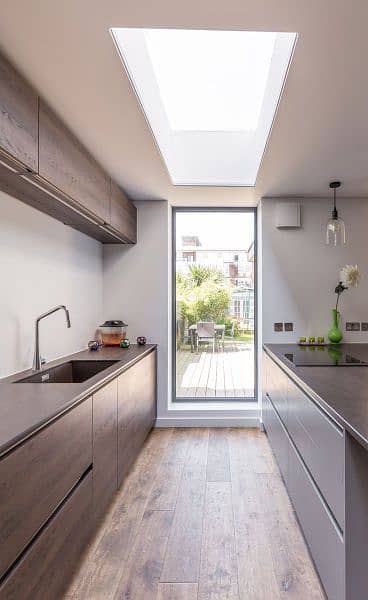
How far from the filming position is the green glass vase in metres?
3.56

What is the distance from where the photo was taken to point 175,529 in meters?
2.15

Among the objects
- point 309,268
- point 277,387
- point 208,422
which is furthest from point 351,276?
point 208,422

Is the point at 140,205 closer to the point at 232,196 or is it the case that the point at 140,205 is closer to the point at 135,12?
the point at 232,196

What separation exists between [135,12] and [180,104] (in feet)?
4.61

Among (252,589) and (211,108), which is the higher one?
(211,108)

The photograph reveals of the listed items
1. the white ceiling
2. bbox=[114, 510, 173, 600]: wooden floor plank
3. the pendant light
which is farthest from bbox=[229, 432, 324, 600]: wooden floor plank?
the white ceiling

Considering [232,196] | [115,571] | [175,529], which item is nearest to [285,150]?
[232,196]

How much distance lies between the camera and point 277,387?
2854mm

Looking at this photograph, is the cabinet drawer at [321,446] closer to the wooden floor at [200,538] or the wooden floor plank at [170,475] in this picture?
the wooden floor at [200,538]

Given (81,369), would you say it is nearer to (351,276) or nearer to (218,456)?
(218,456)

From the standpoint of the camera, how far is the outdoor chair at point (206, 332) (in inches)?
165

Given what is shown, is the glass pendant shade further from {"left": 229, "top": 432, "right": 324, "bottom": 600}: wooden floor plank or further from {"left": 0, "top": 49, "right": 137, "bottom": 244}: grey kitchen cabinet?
{"left": 229, "top": 432, "right": 324, "bottom": 600}: wooden floor plank

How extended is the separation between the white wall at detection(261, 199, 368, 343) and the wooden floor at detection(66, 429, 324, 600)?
1.35 meters

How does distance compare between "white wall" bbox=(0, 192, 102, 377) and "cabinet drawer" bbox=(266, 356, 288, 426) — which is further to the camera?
"cabinet drawer" bbox=(266, 356, 288, 426)
